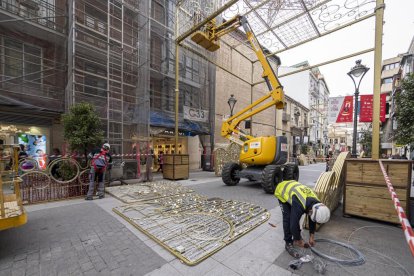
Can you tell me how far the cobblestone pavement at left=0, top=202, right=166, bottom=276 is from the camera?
2.58 meters

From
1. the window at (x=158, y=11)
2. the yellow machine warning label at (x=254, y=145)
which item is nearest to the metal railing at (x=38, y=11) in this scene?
the window at (x=158, y=11)

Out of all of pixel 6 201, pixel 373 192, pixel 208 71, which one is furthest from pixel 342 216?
pixel 208 71

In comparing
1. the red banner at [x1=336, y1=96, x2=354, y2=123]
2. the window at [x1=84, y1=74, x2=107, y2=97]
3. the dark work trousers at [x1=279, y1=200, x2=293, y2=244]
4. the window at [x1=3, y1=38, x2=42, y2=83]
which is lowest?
the dark work trousers at [x1=279, y1=200, x2=293, y2=244]

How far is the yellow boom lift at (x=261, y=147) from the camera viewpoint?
7.16 m

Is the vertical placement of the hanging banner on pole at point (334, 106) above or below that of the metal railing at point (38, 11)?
below

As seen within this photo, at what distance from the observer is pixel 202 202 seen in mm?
5574

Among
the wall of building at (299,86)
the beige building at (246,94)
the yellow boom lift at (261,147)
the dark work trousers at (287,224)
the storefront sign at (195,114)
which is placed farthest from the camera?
the wall of building at (299,86)

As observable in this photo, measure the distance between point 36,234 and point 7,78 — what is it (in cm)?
859

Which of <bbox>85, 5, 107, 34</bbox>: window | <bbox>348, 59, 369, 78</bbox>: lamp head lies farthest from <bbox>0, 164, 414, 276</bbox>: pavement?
<bbox>85, 5, 107, 34</bbox>: window

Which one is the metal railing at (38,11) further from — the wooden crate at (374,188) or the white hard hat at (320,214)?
the wooden crate at (374,188)

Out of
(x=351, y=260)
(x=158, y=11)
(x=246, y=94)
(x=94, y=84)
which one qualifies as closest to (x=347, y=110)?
(x=351, y=260)

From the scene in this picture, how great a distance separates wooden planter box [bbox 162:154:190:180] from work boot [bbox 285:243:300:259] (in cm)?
713

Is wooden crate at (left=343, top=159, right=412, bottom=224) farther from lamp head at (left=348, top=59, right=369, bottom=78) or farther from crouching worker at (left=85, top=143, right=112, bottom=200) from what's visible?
crouching worker at (left=85, top=143, right=112, bottom=200)

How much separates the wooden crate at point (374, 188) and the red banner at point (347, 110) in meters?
6.04
